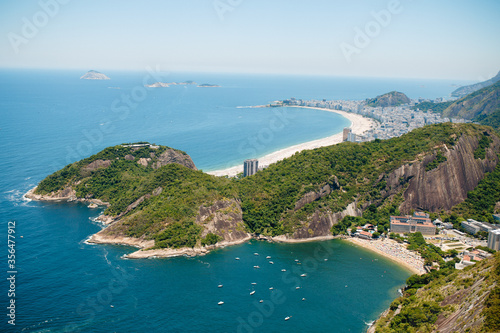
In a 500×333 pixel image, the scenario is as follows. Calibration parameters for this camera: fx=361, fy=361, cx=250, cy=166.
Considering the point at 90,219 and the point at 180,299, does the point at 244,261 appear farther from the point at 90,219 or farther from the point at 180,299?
the point at 90,219

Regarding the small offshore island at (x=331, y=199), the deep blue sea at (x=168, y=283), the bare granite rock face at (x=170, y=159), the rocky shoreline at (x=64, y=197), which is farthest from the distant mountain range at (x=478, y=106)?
the rocky shoreline at (x=64, y=197)

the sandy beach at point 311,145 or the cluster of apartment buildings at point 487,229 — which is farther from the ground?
the sandy beach at point 311,145

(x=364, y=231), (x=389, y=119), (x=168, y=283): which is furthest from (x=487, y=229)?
(x=389, y=119)

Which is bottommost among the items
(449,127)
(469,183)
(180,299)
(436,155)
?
(180,299)

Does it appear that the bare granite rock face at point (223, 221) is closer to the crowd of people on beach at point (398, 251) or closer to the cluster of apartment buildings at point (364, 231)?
the cluster of apartment buildings at point (364, 231)

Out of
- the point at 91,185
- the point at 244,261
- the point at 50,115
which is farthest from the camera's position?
the point at 50,115

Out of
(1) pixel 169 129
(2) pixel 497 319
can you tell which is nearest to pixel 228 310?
(2) pixel 497 319

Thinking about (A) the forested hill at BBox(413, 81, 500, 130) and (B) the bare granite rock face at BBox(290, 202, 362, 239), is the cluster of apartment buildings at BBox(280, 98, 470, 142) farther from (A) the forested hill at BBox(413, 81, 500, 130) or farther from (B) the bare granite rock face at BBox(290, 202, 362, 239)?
(B) the bare granite rock face at BBox(290, 202, 362, 239)
